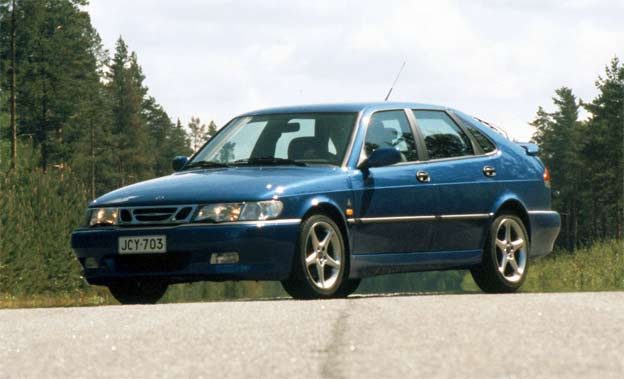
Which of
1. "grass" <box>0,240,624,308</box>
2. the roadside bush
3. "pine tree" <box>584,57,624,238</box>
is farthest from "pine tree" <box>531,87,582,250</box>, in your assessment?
the roadside bush

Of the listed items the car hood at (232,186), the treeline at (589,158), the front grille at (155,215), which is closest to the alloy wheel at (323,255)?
the car hood at (232,186)

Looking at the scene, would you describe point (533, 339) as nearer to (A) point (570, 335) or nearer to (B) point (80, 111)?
(A) point (570, 335)

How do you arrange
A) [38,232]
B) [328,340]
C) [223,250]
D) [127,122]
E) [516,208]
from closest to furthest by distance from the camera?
[328,340] < [223,250] < [516,208] < [38,232] < [127,122]

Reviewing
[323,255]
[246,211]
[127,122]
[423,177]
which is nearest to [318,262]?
[323,255]

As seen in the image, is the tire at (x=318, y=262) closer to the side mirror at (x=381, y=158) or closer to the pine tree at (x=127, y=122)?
the side mirror at (x=381, y=158)

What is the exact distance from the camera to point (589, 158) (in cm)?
11488

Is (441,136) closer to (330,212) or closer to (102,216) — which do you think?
(330,212)

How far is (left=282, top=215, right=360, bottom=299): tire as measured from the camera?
1142 cm

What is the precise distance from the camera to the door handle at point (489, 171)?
1364 centimetres

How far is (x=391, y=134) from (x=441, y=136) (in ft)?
2.44

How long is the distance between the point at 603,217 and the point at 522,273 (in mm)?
118206

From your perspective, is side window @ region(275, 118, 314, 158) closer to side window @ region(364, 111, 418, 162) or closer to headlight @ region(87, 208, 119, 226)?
side window @ region(364, 111, 418, 162)

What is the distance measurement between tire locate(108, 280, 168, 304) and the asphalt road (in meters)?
2.28

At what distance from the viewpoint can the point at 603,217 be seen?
425ft
